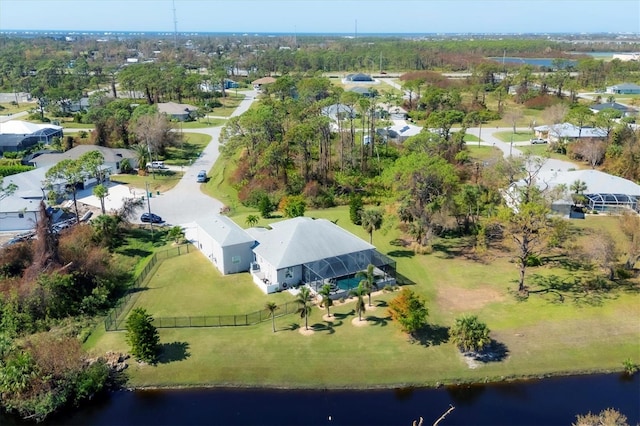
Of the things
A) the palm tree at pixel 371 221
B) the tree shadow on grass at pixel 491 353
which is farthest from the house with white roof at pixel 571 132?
the tree shadow on grass at pixel 491 353

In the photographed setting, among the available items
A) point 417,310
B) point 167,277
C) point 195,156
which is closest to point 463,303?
point 417,310

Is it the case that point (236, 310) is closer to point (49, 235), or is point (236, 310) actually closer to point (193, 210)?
point (49, 235)

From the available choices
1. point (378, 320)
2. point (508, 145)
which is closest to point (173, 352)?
point (378, 320)

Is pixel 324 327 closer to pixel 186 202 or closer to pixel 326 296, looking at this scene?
pixel 326 296

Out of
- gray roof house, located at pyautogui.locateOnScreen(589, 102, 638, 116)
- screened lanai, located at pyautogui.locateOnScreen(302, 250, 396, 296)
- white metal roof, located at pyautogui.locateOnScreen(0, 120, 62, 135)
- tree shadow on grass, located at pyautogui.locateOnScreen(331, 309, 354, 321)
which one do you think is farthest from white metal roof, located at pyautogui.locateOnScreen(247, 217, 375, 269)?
gray roof house, located at pyautogui.locateOnScreen(589, 102, 638, 116)

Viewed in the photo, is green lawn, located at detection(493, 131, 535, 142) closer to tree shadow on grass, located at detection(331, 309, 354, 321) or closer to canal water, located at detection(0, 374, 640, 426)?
tree shadow on grass, located at detection(331, 309, 354, 321)

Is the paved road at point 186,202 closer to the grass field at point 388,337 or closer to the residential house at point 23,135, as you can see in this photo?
the grass field at point 388,337
